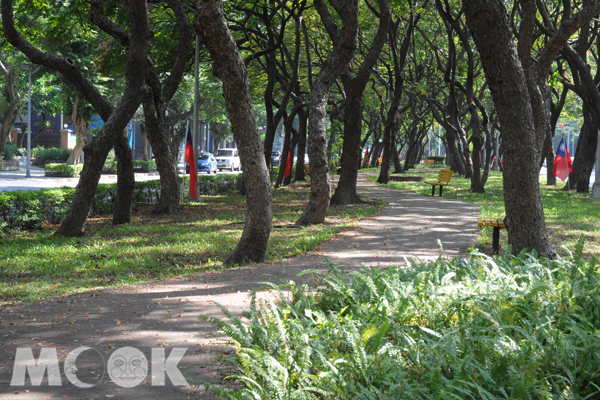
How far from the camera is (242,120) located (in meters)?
8.12

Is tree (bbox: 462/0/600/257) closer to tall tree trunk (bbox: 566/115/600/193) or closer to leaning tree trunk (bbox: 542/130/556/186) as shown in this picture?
leaning tree trunk (bbox: 542/130/556/186)

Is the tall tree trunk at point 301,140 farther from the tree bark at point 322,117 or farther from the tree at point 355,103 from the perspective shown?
the tree bark at point 322,117

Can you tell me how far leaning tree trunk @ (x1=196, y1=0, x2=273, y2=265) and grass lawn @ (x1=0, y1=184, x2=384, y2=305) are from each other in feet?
1.74

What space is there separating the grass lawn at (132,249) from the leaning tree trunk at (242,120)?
20.9 inches

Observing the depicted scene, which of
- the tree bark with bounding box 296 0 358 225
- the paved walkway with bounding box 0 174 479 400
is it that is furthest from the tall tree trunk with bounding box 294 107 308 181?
the paved walkway with bounding box 0 174 479 400

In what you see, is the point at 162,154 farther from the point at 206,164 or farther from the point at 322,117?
the point at 206,164

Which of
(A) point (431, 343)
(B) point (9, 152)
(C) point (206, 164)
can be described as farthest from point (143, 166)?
(A) point (431, 343)

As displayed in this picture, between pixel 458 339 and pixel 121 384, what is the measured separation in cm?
222

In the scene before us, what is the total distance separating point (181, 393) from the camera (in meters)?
3.60

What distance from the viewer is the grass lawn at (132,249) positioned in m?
7.79

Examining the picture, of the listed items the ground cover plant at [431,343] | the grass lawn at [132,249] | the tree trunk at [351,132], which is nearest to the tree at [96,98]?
the grass lawn at [132,249]

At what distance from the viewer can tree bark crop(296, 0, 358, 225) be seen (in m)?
12.0

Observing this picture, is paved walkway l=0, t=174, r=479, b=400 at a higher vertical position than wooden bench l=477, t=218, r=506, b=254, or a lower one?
lower

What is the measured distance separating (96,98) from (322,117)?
16.3 ft
